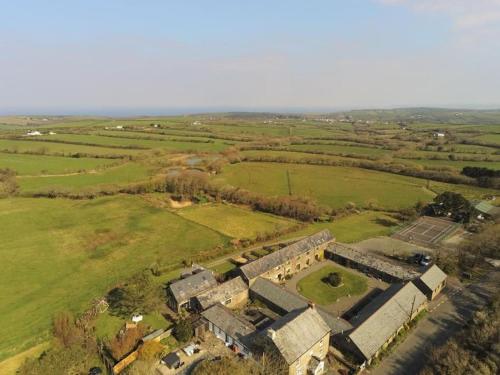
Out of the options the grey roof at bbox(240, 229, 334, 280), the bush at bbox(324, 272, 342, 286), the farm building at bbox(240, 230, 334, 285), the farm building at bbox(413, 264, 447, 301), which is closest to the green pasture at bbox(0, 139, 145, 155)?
the grey roof at bbox(240, 229, 334, 280)

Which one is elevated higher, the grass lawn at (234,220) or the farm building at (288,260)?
the farm building at (288,260)

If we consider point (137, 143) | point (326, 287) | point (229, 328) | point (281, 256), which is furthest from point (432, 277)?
point (137, 143)

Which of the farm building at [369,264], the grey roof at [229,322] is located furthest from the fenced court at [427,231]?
the grey roof at [229,322]

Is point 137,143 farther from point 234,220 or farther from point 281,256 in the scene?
point 281,256

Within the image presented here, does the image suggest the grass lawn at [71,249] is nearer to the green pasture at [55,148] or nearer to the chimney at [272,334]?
the chimney at [272,334]

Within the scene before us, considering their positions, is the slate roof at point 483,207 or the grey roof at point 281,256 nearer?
the grey roof at point 281,256

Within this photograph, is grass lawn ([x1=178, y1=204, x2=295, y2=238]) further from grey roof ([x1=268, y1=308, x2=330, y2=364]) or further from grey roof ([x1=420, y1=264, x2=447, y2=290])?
grey roof ([x1=268, y1=308, x2=330, y2=364])
